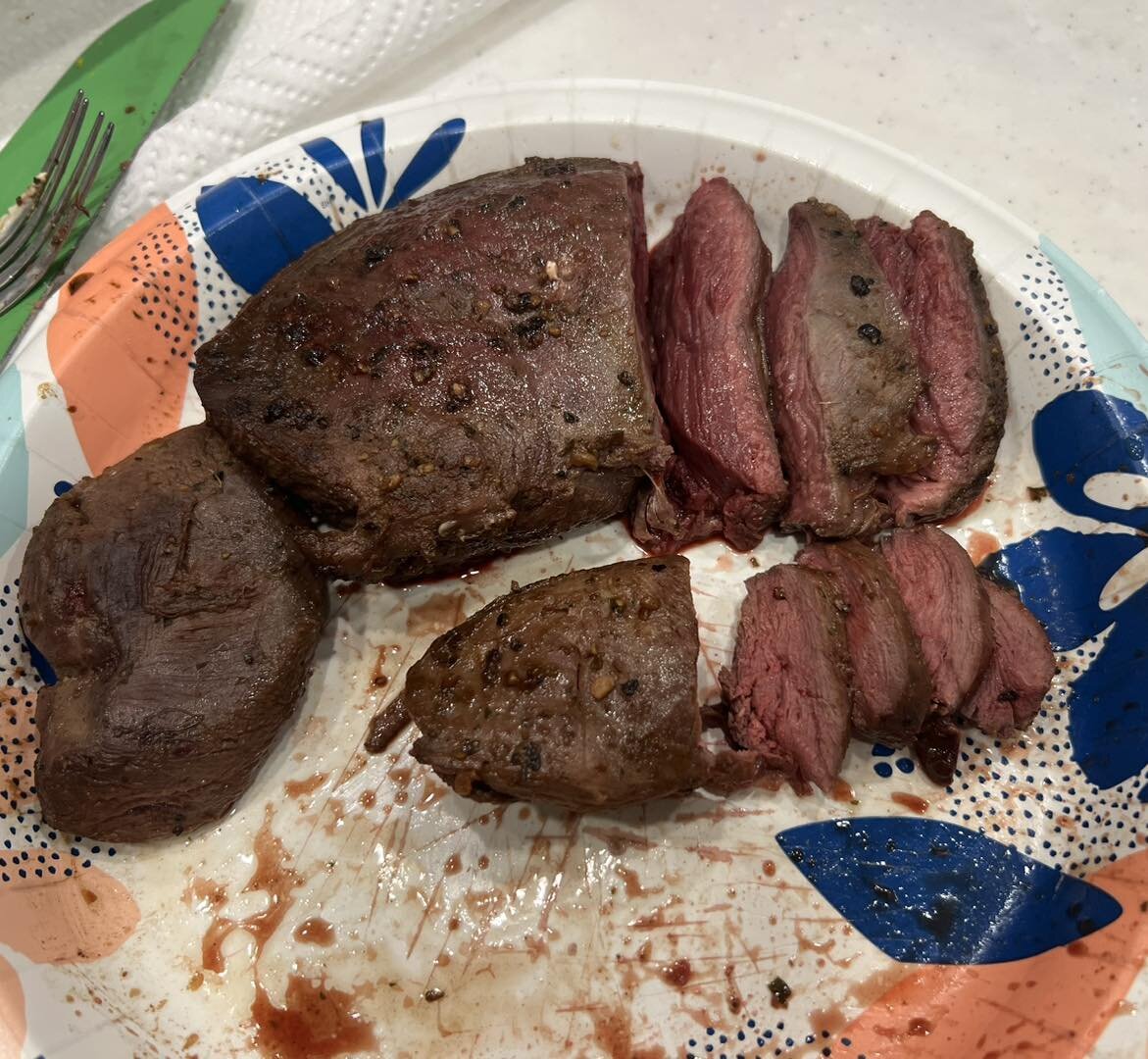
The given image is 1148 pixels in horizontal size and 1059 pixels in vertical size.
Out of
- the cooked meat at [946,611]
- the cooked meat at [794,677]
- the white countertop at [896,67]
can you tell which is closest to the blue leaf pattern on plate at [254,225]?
the white countertop at [896,67]

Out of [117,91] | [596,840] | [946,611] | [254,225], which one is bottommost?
[596,840]

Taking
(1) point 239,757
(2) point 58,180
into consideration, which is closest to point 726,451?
(1) point 239,757

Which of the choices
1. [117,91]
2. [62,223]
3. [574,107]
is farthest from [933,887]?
[117,91]

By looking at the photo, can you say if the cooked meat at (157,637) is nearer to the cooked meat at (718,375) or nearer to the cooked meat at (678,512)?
the cooked meat at (678,512)

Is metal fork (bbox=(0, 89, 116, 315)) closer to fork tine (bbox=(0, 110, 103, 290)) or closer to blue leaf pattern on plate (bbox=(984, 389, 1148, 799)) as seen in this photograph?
fork tine (bbox=(0, 110, 103, 290))

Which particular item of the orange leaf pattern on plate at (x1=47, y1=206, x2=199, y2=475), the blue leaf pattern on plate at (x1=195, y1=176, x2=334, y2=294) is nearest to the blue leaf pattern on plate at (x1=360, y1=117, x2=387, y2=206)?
the blue leaf pattern on plate at (x1=195, y1=176, x2=334, y2=294)

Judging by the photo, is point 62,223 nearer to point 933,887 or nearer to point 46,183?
point 46,183
